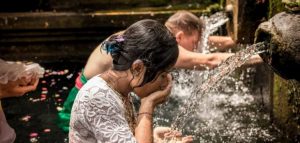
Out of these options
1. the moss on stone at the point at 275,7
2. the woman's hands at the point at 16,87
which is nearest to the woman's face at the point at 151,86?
the woman's hands at the point at 16,87

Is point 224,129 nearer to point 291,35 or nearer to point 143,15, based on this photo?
point 291,35

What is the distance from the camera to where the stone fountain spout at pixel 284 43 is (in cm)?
313

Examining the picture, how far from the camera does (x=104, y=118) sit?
246 centimetres

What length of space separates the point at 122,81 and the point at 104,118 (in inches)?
9.2

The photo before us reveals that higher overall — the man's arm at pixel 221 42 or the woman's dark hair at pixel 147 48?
the woman's dark hair at pixel 147 48

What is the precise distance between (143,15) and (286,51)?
4.51m

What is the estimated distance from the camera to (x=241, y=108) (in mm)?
5602

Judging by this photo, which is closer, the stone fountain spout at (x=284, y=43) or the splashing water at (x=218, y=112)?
the stone fountain spout at (x=284, y=43)

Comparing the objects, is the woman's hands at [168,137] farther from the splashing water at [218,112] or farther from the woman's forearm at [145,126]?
the splashing water at [218,112]

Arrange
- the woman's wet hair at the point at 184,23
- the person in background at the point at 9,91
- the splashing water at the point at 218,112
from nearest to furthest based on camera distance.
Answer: the person in background at the point at 9,91, the splashing water at the point at 218,112, the woman's wet hair at the point at 184,23

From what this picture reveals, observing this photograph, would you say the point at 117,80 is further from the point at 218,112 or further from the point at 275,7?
the point at 218,112

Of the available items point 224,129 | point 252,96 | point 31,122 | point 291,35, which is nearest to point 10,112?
point 31,122

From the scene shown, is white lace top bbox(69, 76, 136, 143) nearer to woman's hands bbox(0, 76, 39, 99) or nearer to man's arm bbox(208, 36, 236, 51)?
woman's hands bbox(0, 76, 39, 99)

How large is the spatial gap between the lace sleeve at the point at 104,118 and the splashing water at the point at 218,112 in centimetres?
172
